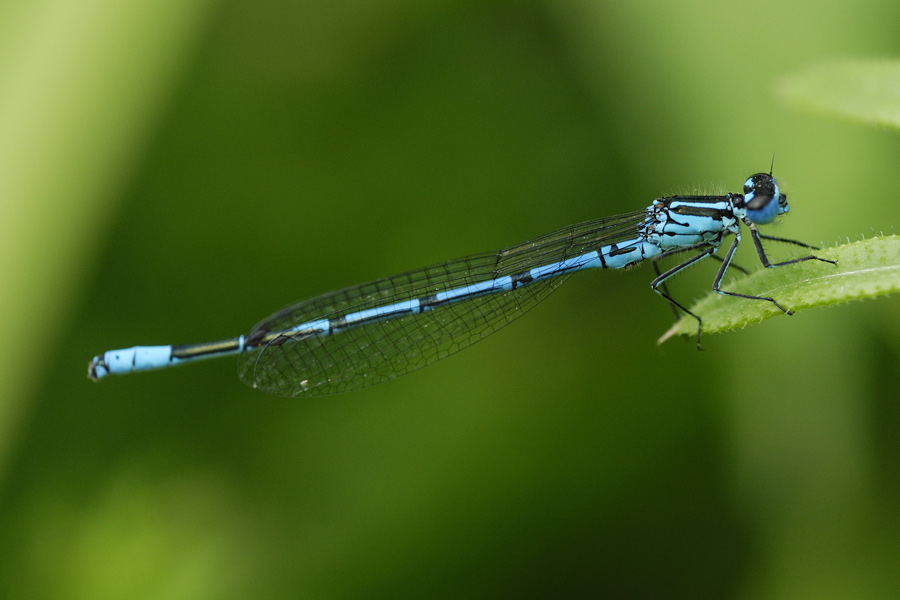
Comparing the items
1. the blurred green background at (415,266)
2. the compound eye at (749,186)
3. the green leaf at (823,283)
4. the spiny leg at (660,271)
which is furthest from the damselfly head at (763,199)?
the green leaf at (823,283)

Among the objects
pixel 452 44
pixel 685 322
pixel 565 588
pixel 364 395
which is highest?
pixel 452 44

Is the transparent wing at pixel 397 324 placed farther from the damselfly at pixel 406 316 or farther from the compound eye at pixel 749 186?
the compound eye at pixel 749 186

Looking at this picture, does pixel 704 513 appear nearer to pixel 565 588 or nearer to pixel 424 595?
pixel 565 588

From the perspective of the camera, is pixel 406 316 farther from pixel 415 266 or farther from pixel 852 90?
pixel 852 90

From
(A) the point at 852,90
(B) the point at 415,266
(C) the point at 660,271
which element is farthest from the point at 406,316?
(A) the point at 852,90

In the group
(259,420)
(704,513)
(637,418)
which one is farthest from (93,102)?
(704,513)
